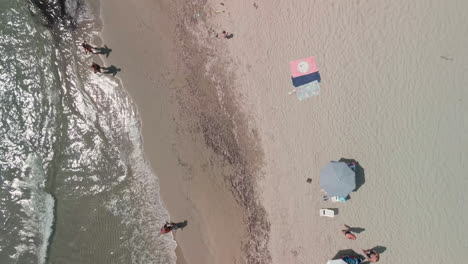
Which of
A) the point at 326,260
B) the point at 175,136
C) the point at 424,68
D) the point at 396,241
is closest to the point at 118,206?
the point at 175,136

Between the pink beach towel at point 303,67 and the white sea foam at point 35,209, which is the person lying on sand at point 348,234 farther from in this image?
the white sea foam at point 35,209

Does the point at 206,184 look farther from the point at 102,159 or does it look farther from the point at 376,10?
the point at 376,10

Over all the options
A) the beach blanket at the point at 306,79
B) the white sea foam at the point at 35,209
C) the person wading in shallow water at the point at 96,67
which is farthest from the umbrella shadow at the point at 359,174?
the white sea foam at the point at 35,209

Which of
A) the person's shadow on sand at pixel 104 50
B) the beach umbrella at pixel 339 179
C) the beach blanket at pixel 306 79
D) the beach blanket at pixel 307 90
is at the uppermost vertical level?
the person's shadow on sand at pixel 104 50

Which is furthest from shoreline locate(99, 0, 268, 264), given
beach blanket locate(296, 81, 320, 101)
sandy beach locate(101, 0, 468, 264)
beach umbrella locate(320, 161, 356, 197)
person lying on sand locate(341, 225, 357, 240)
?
person lying on sand locate(341, 225, 357, 240)

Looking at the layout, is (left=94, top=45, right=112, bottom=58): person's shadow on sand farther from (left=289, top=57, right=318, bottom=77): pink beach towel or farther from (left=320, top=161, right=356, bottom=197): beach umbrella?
(left=320, top=161, right=356, bottom=197): beach umbrella
